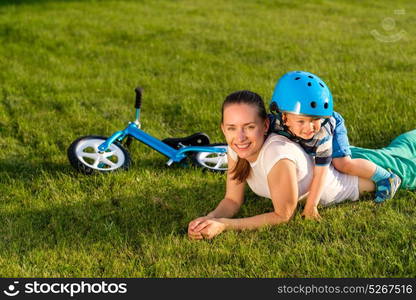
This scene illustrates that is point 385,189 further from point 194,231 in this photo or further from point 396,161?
point 194,231

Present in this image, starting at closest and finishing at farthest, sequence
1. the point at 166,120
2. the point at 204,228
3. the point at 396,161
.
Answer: the point at 204,228 < the point at 396,161 < the point at 166,120

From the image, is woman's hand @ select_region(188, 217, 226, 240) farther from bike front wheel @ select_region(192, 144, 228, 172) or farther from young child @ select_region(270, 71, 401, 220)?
bike front wheel @ select_region(192, 144, 228, 172)

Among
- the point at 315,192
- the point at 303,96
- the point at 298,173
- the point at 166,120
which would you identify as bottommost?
the point at 166,120

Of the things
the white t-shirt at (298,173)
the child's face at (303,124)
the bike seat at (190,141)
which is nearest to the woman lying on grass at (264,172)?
the white t-shirt at (298,173)

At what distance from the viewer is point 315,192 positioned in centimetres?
419

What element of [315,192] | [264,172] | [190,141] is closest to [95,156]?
[190,141]

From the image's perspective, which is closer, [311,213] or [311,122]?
[311,122]

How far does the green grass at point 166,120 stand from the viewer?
393 cm

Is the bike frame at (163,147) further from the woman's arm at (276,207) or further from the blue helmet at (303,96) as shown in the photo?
the blue helmet at (303,96)

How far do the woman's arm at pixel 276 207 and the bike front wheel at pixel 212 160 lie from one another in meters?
1.22

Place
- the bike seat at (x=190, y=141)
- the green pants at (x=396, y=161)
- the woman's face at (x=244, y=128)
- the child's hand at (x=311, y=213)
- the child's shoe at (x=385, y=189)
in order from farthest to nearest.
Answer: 1. the bike seat at (x=190, y=141)
2. the green pants at (x=396, y=161)
3. the child's shoe at (x=385, y=189)
4. the child's hand at (x=311, y=213)
5. the woman's face at (x=244, y=128)

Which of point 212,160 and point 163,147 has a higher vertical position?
point 163,147

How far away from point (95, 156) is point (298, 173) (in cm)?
217

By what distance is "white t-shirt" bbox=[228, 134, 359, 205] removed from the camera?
13.0 feet
